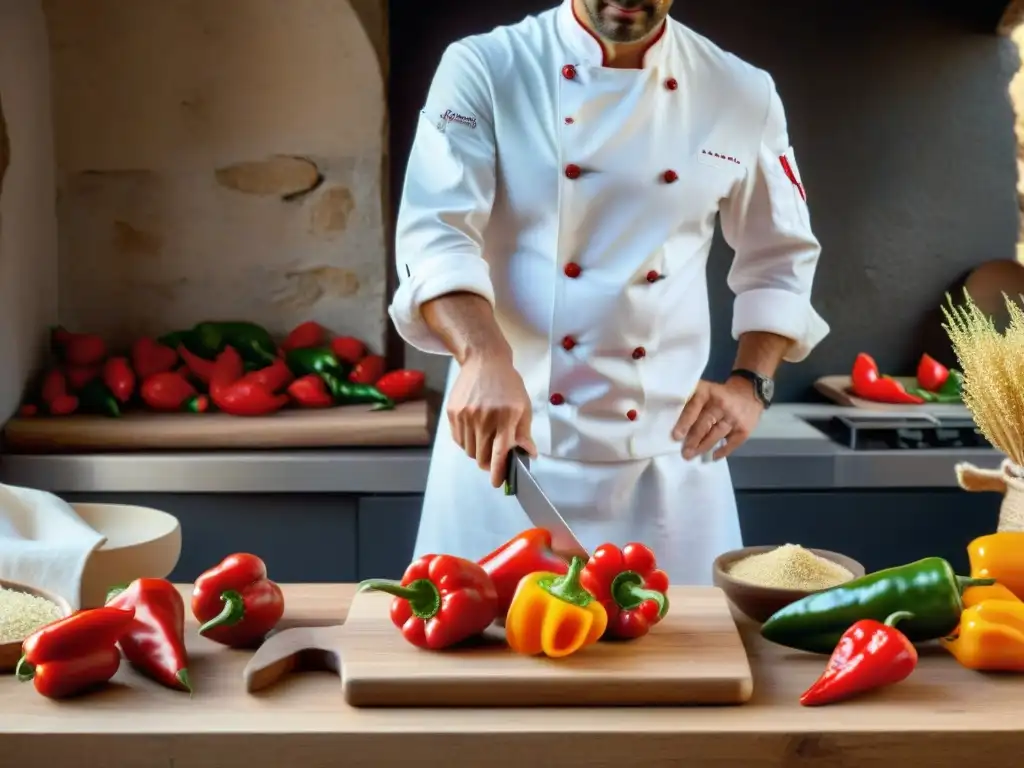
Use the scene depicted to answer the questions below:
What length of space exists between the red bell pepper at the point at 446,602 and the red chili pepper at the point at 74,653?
0.72 ft

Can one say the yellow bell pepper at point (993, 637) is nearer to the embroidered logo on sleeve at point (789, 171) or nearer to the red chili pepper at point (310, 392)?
the embroidered logo on sleeve at point (789, 171)

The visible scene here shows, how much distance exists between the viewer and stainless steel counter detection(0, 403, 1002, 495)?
2258mm

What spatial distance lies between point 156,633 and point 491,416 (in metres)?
0.41

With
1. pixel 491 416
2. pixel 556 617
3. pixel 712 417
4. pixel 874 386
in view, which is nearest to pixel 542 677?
pixel 556 617

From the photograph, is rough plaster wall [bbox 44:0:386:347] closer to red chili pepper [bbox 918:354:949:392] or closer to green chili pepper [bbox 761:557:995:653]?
red chili pepper [bbox 918:354:949:392]

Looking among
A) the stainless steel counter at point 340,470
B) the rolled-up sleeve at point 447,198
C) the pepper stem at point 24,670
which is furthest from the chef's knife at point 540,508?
the stainless steel counter at point 340,470

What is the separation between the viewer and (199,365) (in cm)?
248

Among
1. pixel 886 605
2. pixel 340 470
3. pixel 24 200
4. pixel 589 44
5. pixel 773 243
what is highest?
pixel 589 44

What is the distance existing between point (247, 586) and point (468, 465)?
581 mm

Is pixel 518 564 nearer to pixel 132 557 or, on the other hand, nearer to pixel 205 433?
pixel 132 557

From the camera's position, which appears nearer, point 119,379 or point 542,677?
point 542,677

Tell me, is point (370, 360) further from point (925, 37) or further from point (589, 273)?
point (925, 37)

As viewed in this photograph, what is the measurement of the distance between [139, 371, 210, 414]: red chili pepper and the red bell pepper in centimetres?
140

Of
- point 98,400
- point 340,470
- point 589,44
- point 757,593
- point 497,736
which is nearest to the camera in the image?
point 497,736
